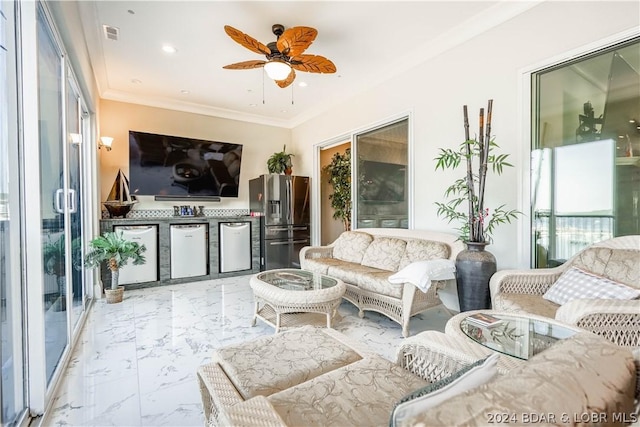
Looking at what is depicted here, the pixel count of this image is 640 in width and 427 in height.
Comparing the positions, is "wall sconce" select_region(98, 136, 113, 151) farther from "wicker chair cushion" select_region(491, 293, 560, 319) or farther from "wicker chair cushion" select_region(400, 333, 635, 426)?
"wicker chair cushion" select_region(400, 333, 635, 426)

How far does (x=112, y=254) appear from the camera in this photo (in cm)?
345

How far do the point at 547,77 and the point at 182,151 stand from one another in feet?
15.6

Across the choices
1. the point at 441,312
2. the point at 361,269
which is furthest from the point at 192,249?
the point at 441,312

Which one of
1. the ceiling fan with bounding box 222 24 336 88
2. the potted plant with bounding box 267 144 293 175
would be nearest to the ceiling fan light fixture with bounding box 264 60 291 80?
the ceiling fan with bounding box 222 24 336 88

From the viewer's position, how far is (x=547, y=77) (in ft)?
8.60

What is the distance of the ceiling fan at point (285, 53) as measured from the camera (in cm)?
251

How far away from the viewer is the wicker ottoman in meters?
1.14

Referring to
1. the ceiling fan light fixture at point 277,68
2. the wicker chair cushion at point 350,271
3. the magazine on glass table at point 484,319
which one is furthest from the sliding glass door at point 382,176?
the magazine on glass table at point 484,319

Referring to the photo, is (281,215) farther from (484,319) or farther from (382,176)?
(484,319)

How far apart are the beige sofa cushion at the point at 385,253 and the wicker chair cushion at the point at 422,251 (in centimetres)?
7

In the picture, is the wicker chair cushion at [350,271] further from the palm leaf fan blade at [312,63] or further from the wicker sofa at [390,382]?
the palm leaf fan blade at [312,63]

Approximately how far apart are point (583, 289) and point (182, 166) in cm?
506

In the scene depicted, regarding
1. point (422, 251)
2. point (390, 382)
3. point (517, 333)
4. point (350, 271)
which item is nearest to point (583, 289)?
point (517, 333)

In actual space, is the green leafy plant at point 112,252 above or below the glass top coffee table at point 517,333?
above
